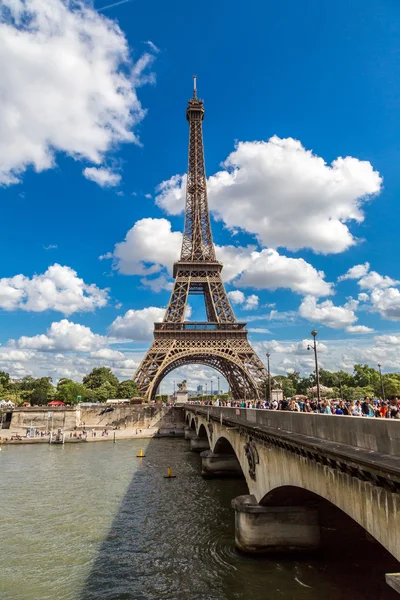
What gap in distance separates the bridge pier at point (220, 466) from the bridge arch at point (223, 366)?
115ft

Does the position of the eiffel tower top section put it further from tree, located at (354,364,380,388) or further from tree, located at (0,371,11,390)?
tree, located at (0,371,11,390)

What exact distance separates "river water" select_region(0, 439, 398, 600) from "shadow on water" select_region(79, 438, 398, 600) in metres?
0.04

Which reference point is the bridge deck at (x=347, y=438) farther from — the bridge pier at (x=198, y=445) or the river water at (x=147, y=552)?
the bridge pier at (x=198, y=445)

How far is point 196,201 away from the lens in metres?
94.4

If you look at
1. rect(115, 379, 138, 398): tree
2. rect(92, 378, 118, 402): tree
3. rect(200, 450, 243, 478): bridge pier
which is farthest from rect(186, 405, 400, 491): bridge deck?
rect(92, 378, 118, 402): tree

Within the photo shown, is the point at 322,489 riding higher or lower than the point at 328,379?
lower

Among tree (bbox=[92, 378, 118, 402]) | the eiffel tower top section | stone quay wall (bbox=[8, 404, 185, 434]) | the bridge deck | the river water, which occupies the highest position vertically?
the eiffel tower top section

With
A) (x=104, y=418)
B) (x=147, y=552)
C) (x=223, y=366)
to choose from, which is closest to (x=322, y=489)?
(x=147, y=552)

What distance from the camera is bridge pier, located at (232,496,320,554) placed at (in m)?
16.6

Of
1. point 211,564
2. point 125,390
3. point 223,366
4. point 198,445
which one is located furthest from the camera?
point 125,390

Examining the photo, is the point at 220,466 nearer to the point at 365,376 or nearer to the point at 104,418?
the point at 104,418

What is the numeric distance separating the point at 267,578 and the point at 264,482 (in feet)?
10.2

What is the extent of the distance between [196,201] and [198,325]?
3030 centimetres

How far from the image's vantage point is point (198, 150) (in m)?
96.8
